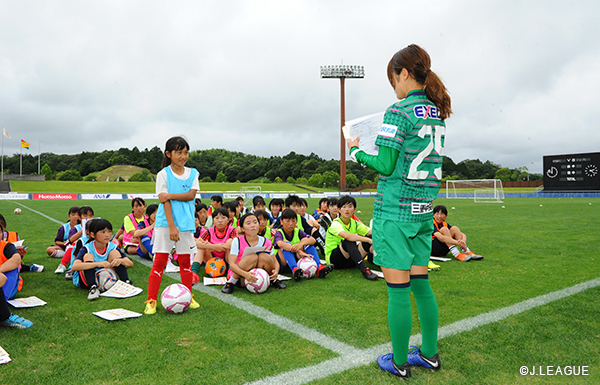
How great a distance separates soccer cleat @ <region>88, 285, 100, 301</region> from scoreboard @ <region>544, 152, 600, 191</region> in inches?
1531

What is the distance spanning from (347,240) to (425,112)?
11.6 ft

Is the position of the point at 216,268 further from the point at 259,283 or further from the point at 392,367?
the point at 392,367

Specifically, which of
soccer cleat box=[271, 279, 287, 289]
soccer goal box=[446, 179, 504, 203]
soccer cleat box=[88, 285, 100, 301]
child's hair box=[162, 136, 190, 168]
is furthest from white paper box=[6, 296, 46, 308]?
soccer goal box=[446, 179, 504, 203]

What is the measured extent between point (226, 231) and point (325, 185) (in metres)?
59.7

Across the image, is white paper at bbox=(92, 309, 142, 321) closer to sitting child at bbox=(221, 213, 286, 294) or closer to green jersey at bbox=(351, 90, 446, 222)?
sitting child at bbox=(221, 213, 286, 294)

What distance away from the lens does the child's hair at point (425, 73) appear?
92.0 inches

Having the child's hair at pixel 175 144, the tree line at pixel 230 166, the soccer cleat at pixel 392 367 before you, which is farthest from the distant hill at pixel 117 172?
the soccer cleat at pixel 392 367

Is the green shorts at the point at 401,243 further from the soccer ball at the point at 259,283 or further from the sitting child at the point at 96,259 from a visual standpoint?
the sitting child at the point at 96,259

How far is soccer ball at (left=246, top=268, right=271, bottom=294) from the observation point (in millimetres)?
4410

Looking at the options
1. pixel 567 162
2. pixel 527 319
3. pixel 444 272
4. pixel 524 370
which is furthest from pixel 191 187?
pixel 567 162

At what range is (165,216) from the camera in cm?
377

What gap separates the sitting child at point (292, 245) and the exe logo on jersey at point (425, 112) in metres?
3.34

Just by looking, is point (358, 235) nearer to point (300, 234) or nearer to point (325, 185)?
point (300, 234)

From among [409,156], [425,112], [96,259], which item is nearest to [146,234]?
[96,259]
